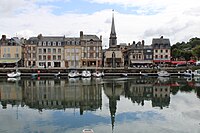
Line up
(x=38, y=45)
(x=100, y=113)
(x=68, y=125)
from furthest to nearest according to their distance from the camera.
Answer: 1. (x=38, y=45)
2. (x=100, y=113)
3. (x=68, y=125)

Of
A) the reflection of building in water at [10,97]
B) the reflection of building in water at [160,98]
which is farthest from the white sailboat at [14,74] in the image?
the reflection of building in water at [160,98]

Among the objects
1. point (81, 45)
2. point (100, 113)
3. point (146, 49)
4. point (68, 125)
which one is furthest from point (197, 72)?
point (68, 125)

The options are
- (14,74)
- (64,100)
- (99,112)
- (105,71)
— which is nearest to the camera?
(99,112)

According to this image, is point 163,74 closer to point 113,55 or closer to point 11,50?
point 113,55

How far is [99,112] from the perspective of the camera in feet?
69.7

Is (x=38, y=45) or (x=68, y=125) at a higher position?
(x=38, y=45)

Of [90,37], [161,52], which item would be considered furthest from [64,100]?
[161,52]

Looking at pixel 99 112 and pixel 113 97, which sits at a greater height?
pixel 113 97

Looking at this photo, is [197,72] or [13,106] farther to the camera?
[197,72]

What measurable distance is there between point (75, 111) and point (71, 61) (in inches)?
1697

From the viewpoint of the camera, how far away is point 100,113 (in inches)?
820

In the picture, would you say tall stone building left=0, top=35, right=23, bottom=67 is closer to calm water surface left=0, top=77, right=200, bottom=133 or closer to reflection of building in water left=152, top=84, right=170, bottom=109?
calm water surface left=0, top=77, right=200, bottom=133

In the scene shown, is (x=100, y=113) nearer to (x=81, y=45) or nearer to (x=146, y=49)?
(x=81, y=45)

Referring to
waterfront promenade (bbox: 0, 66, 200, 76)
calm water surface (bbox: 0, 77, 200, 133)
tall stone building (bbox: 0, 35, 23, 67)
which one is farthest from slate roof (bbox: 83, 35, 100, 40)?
calm water surface (bbox: 0, 77, 200, 133)
